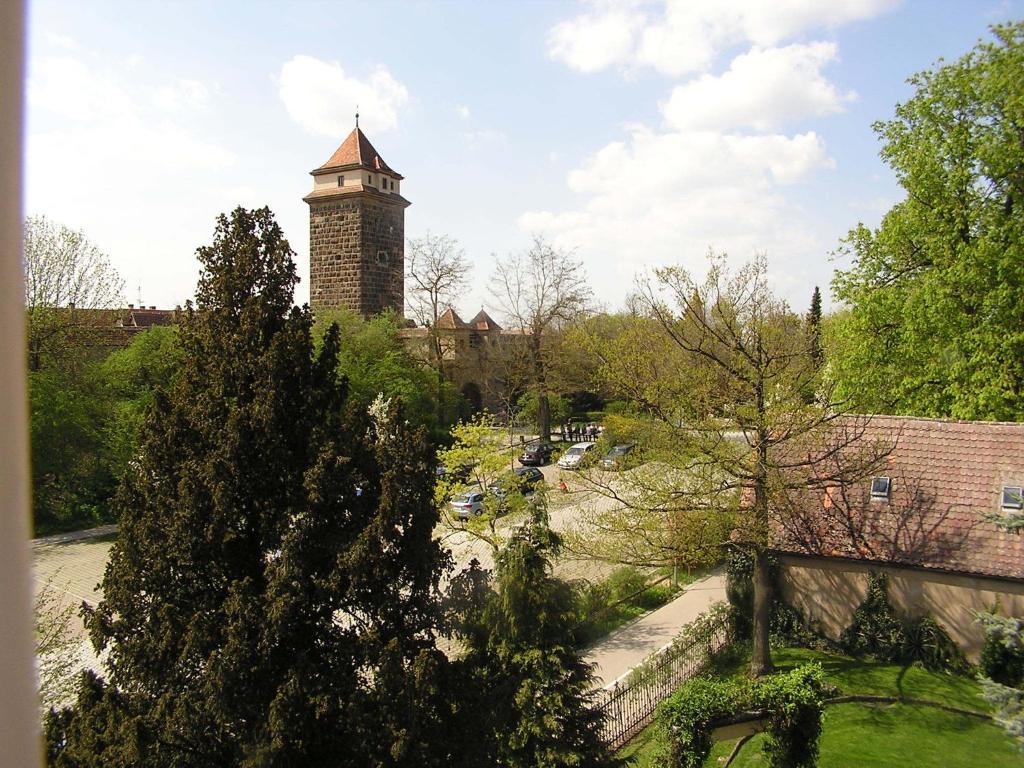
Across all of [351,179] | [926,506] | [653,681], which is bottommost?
[653,681]

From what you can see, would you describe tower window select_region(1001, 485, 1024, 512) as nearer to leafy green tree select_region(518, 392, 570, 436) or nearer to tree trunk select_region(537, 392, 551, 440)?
tree trunk select_region(537, 392, 551, 440)

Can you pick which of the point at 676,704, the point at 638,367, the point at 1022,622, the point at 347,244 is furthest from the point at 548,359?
the point at 1022,622

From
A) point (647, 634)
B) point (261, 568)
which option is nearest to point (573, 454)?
point (647, 634)

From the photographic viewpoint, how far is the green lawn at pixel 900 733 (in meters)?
11.0

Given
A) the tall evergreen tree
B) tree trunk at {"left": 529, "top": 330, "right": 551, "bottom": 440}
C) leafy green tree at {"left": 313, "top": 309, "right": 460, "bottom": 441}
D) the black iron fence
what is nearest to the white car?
tree trunk at {"left": 529, "top": 330, "right": 551, "bottom": 440}

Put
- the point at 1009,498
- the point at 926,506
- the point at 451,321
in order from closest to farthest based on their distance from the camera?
the point at 1009,498
the point at 926,506
the point at 451,321

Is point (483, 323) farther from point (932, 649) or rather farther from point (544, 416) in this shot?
point (932, 649)

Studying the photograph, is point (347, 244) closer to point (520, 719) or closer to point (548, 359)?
point (548, 359)

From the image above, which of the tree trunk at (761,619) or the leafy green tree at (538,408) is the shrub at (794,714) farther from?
the leafy green tree at (538,408)

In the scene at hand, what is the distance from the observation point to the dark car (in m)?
36.2

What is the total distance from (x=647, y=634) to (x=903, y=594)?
17.0 ft

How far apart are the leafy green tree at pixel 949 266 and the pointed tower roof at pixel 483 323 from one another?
98.4ft

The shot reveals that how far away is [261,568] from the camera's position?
25.4 ft

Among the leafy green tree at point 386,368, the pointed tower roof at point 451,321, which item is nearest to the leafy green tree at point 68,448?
the leafy green tree at point 386,368
